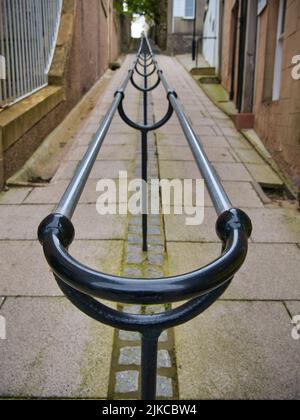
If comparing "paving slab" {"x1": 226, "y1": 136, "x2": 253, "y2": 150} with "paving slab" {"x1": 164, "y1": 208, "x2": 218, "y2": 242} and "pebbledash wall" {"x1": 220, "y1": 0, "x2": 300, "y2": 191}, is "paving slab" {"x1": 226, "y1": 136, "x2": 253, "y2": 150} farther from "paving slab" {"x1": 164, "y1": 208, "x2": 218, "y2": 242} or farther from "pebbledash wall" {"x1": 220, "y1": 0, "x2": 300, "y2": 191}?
"paving slab" {"x1": 164, "y1": 208, "x2": 218, "y2": 242}

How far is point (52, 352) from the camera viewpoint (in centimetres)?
195

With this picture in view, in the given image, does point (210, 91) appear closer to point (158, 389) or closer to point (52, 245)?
point (158, 389)

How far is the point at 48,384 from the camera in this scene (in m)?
1.77

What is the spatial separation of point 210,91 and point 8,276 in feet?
25.5

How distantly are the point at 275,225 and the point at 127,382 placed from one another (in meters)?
1.94

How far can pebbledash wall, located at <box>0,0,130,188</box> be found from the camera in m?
4.17

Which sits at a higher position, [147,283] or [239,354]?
[147,283]

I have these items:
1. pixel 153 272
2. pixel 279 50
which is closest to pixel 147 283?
pixel 153 272

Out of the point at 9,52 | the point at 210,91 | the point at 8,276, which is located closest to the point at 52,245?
the point at 8,276

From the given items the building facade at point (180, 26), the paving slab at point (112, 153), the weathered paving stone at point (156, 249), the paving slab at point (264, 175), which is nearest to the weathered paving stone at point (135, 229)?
the weathered paving stone at point (156, 249)

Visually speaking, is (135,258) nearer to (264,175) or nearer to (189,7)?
(264,175)

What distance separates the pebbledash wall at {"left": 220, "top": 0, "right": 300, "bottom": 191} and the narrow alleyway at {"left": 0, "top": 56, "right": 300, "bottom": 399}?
1.57 ft

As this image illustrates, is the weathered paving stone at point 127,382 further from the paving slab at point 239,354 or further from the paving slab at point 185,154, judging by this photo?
the paving slab at point 185,154

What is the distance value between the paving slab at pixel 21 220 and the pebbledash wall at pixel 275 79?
216cm
